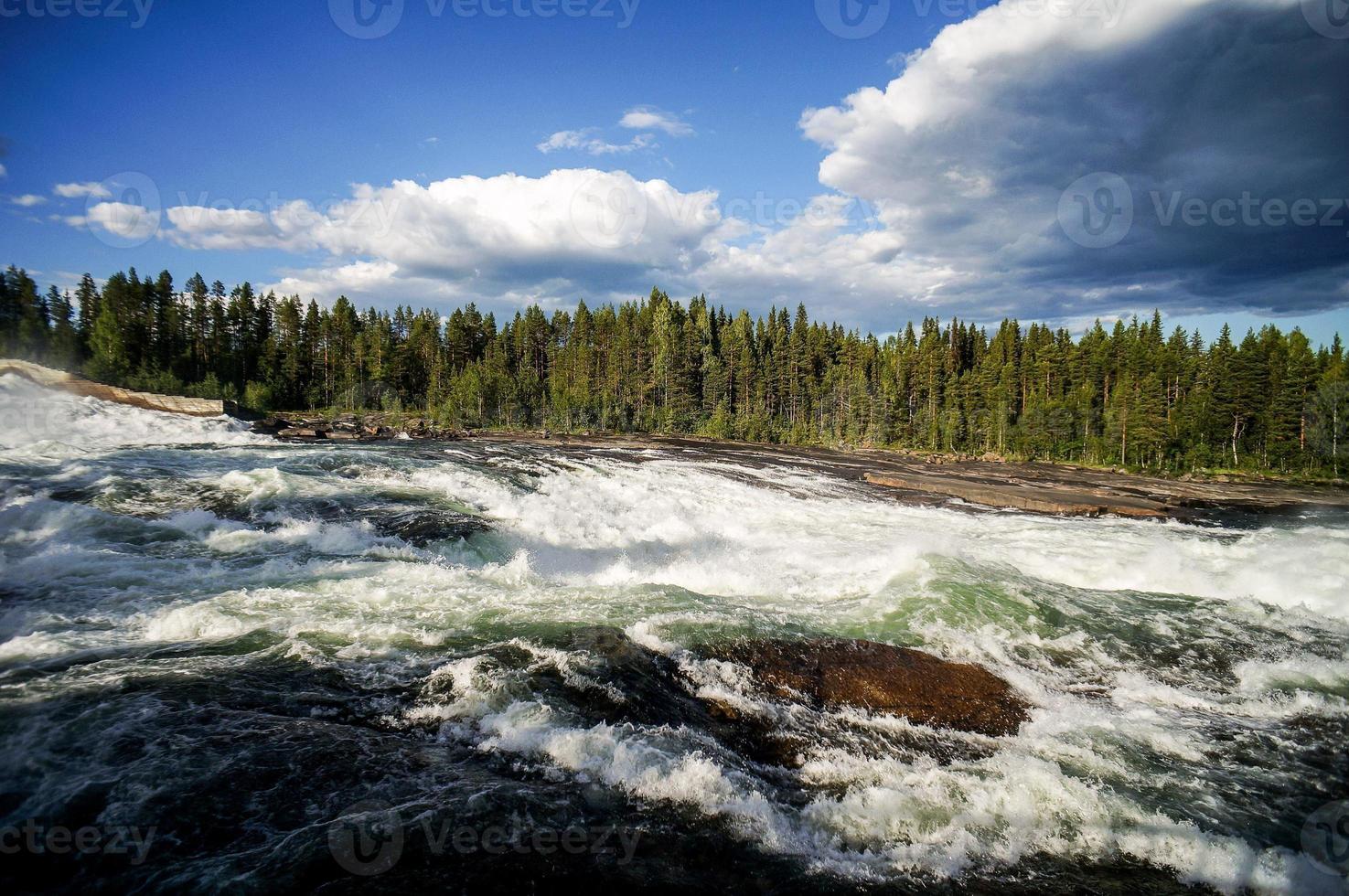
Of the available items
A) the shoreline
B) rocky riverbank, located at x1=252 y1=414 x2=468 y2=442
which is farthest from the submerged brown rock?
rocky riverbank, located at x1=252 y1=414 x2=468 y2=442

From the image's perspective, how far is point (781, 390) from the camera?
296 feet

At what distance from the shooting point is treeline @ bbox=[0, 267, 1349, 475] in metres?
58.4

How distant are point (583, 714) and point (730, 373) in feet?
278

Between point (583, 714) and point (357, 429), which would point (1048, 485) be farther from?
point (357, 429)

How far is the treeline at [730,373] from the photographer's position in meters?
58.4

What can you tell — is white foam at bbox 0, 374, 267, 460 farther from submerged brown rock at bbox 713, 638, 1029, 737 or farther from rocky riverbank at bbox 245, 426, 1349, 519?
submerged brown rock at bbox 713, 638, 1029, 737

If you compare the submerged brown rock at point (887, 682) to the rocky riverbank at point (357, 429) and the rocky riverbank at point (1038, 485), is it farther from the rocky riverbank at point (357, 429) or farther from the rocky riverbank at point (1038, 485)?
the rocky riverbank at point (357, 429)

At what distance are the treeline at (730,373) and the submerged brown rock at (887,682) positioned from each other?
6303cm

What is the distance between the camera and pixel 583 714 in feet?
19.8

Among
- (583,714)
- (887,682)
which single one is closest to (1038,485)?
(887,682)

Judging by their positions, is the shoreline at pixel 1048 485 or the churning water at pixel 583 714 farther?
the shoreline at pixel 1048 485

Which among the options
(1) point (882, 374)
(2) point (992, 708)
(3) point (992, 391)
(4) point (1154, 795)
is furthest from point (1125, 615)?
(1) point (882, 374)

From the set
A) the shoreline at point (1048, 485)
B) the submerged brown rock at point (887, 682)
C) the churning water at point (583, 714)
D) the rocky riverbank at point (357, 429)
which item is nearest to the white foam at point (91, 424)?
the rocky riverbank at point (357, 429)

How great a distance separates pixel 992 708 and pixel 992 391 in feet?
251
